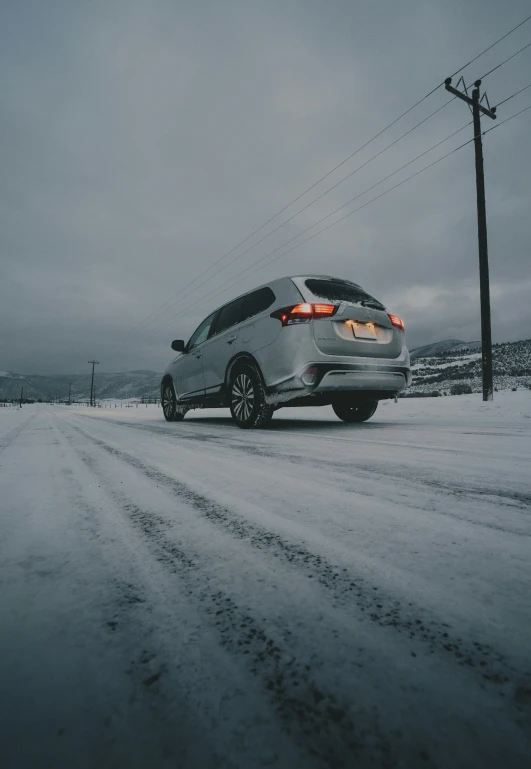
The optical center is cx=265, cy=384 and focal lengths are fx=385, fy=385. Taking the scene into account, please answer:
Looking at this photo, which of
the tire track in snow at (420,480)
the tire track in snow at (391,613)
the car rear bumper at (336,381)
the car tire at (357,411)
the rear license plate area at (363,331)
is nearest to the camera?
the tire track in snow at (391,613)

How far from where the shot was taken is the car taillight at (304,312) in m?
4.27

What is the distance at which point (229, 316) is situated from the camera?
584 centimetres

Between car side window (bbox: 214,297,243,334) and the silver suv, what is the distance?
0.09 ft

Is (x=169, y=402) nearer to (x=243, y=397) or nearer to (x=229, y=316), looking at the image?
(x=229, y=316)

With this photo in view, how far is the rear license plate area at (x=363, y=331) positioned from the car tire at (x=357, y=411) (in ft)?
5.73

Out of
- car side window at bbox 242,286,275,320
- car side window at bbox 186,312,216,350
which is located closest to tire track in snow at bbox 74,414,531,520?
car side window at bbox 242,286,275,320

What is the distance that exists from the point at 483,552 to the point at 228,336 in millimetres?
4721

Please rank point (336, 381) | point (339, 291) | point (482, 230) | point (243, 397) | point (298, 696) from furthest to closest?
point (482, 230) → point (243, 397) → point (339, 291) → point (336, 381) → point (298, 696)

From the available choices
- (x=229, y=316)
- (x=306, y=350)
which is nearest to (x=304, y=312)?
(x=306, y=350)

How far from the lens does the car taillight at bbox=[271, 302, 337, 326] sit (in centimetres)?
427

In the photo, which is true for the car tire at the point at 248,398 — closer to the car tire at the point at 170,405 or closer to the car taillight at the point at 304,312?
the car taillight at the point at 304,312

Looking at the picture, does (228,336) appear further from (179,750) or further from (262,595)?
(179,750)

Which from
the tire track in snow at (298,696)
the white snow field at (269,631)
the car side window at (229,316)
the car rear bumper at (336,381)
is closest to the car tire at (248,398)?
the car rear bumper at (336,381)

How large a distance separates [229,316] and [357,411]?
2.55 metres
